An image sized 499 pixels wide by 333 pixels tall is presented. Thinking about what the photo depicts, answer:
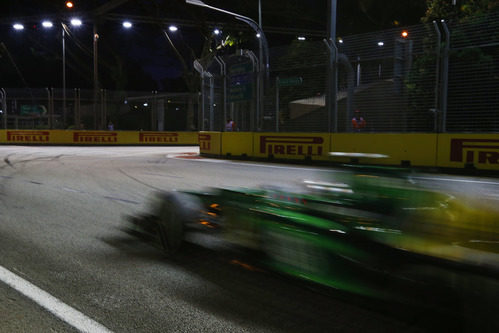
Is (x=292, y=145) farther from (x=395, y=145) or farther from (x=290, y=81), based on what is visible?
(x=395, y=145)

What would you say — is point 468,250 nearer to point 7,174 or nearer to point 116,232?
point 116,232

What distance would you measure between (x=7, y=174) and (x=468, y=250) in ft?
35.8

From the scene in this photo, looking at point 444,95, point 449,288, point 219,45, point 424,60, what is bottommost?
point 449,288

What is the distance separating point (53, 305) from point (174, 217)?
135 cm

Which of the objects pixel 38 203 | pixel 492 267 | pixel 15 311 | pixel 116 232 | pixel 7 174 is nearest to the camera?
pixel 492 267

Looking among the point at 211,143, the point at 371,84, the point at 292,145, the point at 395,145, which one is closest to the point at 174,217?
the point at 395,145

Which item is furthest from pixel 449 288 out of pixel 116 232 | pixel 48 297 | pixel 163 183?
pixel 163 183

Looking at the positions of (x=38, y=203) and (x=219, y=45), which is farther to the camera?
(x=219, y=45)

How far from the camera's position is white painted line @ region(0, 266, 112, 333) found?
266cm

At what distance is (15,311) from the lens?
9.48 feet

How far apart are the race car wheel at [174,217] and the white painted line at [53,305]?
1190 millimetres

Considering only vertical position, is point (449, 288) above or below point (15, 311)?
above

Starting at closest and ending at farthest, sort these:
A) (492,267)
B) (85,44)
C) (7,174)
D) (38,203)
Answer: (492,267) → (38,203) → (7,174) → (85,44)

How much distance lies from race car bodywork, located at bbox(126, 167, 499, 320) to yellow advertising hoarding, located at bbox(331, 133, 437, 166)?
25.5 feet
